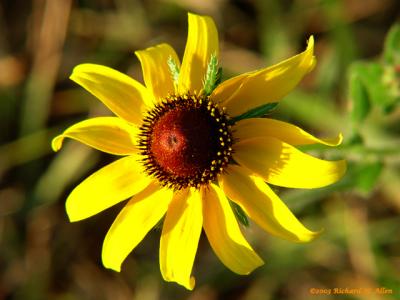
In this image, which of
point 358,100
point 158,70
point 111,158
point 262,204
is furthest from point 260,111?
point 111,158

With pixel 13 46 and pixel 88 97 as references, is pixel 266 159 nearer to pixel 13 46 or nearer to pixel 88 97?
pixel 88 97

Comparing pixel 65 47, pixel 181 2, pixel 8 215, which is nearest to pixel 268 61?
pixel 181 2

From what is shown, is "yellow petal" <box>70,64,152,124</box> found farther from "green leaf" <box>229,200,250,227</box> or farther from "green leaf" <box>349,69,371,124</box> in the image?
"green leaf" <box>349,69,371,124</box>

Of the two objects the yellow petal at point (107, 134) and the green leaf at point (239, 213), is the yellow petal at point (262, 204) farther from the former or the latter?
the yellow petal at point (107, 134)

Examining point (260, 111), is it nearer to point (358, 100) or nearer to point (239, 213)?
point (239, 213)

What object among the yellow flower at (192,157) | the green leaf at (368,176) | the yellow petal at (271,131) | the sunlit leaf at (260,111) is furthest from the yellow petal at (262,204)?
the green leaf at (368,176)

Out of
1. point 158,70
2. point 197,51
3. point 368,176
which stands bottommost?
point 368,176
